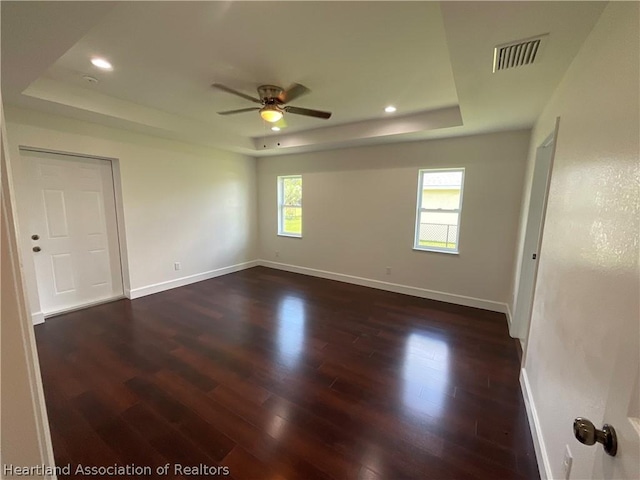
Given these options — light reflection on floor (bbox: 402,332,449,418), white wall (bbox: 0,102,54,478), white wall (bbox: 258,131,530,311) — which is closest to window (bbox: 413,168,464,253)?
white wall (bbox: 258,131,530,311)

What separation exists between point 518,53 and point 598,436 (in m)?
2.00

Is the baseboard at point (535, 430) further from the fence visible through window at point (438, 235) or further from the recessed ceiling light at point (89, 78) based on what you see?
the recessed ceiling light at point (89, 78)

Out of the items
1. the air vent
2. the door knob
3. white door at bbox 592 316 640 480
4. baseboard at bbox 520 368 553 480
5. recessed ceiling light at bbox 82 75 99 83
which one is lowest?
baseboard at bbox 520 368 553 480

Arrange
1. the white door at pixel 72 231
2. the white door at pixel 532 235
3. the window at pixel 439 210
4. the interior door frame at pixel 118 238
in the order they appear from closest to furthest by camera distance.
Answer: the white door at pixel 532 235 < the interior door frame at pixel 118 238 < the white door at pixel 72 231 < the window at pixel 439 210

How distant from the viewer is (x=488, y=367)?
251 centimetres

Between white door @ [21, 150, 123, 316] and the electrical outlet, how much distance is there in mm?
4905

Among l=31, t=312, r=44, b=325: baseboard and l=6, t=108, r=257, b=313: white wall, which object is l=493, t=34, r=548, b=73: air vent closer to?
l=6, t=108, r=257, b=313: white wall

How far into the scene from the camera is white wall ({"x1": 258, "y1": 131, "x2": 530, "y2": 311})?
362 centimetres

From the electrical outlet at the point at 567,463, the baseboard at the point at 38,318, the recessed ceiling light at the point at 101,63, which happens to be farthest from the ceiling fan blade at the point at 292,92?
the baseboard at the point at 38,318

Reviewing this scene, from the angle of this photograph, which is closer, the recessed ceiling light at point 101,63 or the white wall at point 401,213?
the recessed ceiling light at point 101,63

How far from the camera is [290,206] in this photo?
5.70 metres

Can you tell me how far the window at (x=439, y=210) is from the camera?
3973mm

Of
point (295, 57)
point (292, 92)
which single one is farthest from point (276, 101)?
point (295, 57)

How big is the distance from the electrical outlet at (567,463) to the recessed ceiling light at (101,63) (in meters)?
3.91
